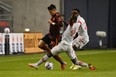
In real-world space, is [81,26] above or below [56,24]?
below

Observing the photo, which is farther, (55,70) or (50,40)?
(50,40)

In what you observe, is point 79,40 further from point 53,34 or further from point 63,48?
point 63,48

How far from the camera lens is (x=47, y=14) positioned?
42094 mm

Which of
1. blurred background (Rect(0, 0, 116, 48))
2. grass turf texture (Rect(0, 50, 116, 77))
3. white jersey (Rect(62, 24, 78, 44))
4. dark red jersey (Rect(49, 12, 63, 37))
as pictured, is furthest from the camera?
blurred background (Rect(0, 0, 116, 48))

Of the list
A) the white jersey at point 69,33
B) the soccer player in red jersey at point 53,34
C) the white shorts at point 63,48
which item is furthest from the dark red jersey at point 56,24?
the white shorts at point 63,48

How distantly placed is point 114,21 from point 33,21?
278 inches

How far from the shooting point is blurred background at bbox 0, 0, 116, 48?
4209 cm

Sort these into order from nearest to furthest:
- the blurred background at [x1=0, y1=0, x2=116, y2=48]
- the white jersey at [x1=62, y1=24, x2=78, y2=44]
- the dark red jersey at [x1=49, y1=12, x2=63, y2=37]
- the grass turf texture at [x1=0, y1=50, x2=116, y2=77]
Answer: the grass turf texture at [x1=0, y1=50, x2=116, y2=77] → the white jersey at [x1=62, y1=24, x2=78, y2=44] → the dark red jersey at [x1=49, y1=12, x2=63, y2=37] → the blurred background at [x1=0, y1=0, x2=116, y2=48]

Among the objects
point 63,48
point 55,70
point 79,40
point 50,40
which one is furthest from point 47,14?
point 63,48

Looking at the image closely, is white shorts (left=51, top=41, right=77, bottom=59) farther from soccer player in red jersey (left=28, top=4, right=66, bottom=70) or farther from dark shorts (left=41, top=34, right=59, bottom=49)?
dark shorts (left=41, top=34, right=59, bottom=49)

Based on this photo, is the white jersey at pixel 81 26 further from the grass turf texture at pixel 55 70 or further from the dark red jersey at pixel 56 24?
the grass turf texture at pixel 55 70

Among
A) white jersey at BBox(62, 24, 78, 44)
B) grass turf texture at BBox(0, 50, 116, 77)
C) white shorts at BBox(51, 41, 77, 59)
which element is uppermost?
white jersey at BBox(62, 24, 78, 44)

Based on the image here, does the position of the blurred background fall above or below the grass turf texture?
above

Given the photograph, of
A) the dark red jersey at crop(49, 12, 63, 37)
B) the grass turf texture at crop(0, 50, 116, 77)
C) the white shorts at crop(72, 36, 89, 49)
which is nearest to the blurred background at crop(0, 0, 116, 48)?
the grass turf texture at crop(0, 50, 116, 77)
